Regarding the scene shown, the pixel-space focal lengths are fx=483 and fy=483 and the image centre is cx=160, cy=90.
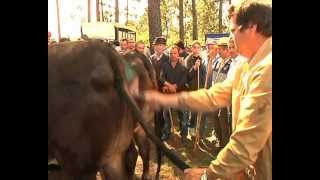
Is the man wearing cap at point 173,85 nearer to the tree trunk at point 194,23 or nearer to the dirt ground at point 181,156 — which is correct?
the dirt ground at point 181,156

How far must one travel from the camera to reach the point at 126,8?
248cm

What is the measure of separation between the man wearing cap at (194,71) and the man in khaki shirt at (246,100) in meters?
0.04

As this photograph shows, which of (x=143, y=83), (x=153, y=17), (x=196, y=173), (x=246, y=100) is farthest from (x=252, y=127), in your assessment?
(x=153, y=17)

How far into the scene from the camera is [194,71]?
2.47 metres

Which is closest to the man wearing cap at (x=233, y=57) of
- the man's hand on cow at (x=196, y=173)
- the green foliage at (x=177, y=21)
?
the green foliage at (x=177, y=21)

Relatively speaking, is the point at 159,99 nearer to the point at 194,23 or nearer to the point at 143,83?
the point at 143,83

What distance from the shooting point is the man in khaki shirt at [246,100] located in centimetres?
227

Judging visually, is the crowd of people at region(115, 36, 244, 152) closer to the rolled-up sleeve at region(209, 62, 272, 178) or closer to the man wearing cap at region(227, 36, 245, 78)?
Answer: the man wearing cap at region(227, 36, 245, 78)

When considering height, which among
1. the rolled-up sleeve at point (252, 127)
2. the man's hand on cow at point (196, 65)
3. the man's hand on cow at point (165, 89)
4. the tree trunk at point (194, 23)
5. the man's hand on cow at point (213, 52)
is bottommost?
the rolled-up sleeve at point (252, 127)

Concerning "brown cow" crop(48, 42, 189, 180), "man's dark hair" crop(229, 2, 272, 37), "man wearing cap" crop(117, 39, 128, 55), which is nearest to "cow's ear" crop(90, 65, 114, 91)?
"brown cow" crop(48, 42, 189, 180)

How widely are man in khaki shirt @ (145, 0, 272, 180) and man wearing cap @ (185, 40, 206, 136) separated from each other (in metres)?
0.04
